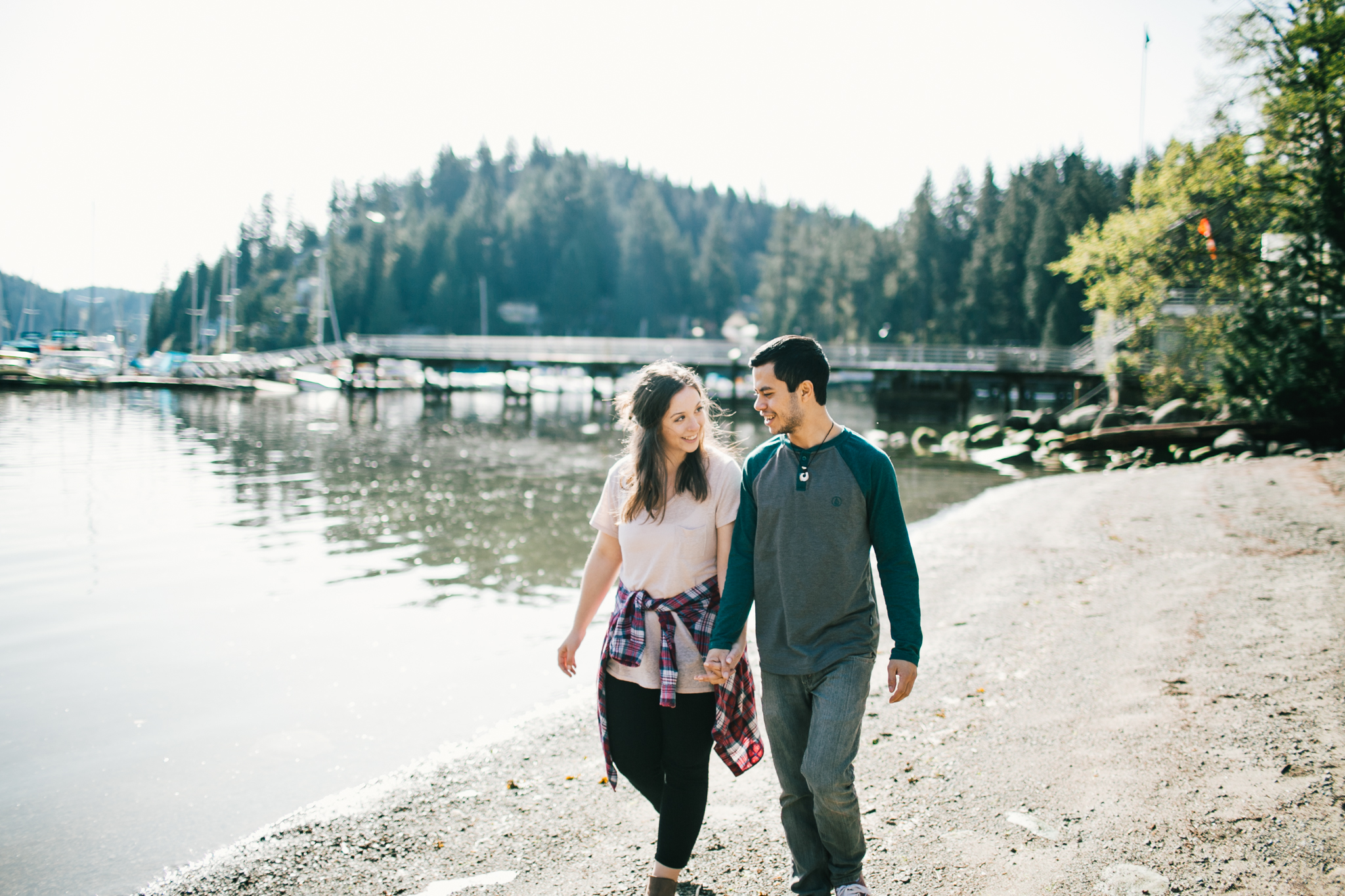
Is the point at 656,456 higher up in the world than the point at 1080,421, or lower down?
higher up

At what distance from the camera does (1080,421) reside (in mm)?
31594

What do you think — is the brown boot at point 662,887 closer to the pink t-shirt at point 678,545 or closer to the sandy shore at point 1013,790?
the sandy shore at point 1013,790

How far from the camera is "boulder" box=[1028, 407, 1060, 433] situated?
33.3 m

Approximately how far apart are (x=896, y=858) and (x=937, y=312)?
269ft

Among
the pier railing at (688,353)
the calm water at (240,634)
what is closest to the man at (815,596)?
the calm water at (240,634)

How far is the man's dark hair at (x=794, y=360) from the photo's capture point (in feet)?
9.55

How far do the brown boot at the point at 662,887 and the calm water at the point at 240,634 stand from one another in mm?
3158

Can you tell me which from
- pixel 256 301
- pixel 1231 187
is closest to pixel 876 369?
pixel 1231 187

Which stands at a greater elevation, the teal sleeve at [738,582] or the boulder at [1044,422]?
the teal sleeve at [738,582]

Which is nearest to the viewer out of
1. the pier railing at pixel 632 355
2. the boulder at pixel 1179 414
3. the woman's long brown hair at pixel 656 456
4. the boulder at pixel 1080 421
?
the woman's long brown hair at pixel 656 456

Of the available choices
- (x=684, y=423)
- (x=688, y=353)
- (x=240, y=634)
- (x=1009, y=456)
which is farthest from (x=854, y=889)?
(x=688, y=353)

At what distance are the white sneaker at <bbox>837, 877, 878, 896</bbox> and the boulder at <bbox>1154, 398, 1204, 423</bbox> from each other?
2855cm

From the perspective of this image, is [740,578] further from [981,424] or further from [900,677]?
[981,424]

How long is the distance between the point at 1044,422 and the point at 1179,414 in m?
7.05
